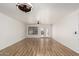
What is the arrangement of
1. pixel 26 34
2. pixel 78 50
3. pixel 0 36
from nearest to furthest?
pixel 78 50
pixel 0 36
pixel 26 34

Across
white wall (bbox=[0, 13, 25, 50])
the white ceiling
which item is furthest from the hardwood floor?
the white ceiling

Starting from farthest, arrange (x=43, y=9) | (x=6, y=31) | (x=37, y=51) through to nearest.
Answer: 1. (x=6, y=31)
2. (x=37, y=51)
3. (x=43, y=9)

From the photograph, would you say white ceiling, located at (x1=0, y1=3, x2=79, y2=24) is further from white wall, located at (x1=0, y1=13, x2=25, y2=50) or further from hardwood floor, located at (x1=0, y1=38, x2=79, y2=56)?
hardwood floor, located at (x1=0, y1=38, x2=79, y2=56)

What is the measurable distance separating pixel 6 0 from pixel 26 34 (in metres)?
9.04

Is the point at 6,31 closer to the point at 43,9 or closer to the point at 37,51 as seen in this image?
the point at 37,51

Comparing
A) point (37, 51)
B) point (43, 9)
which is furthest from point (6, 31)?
point (43, 9)

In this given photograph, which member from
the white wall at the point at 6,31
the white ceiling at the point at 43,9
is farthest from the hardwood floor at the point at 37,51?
the white ceiling at the point at 43,9

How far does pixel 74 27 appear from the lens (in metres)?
3.62

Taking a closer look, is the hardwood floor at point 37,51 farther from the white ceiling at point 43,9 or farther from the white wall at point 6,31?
the white ceiling at point 43,9

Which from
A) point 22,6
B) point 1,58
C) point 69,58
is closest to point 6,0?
point 22,6

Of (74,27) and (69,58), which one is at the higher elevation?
(74,27)

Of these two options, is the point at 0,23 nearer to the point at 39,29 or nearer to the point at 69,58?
the point at 69,58

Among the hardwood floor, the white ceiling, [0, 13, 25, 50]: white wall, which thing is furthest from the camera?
[0, 13, 25, 50]: white wall

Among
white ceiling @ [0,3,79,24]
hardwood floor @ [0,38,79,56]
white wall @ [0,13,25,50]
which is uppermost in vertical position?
white ceiling @ [0,3,79,24]
